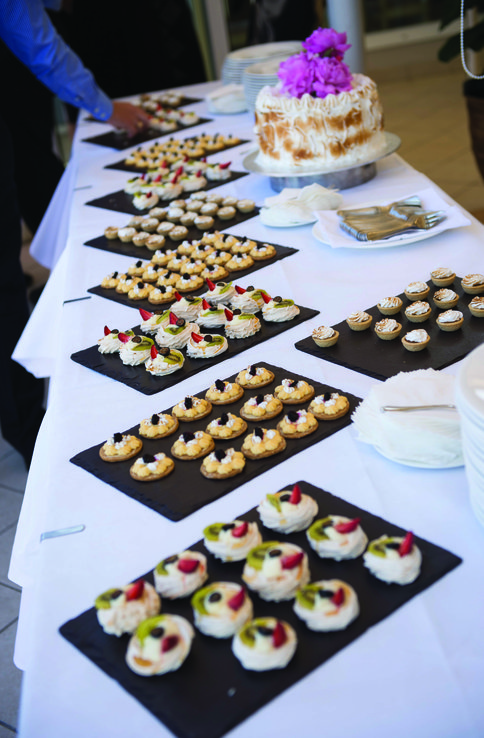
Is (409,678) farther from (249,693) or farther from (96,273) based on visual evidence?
(96,273)

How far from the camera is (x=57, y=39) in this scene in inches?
124

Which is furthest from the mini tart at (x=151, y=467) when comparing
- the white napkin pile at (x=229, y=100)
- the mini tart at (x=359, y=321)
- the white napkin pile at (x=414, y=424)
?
the white napkin pile at (x=229, y=100)

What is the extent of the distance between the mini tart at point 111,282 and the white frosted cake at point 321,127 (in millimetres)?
706

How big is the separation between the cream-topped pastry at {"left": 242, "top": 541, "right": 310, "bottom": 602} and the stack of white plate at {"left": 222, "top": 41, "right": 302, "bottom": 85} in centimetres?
305

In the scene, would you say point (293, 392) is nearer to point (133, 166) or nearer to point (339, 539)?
point (339, 539)

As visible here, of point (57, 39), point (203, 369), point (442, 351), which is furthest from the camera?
point (57, 39)

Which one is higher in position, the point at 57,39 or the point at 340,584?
the point at 57,39

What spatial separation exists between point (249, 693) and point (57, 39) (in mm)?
3076

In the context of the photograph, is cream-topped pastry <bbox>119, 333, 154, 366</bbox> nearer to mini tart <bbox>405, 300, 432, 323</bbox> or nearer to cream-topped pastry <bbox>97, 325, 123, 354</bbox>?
cream-topped pastry <bbox>97, 325, 123, 354</bbox>

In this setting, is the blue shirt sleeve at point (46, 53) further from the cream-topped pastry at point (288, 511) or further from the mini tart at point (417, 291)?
the cream-topped pastry at point (288, 511)

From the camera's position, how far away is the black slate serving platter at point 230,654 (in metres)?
0.81

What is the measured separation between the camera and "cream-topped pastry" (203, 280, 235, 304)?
1784 millimetres

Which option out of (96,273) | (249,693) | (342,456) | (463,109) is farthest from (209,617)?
(463,109)

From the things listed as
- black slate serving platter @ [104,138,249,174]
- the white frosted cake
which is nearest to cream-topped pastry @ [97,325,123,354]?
the white frosted cake
